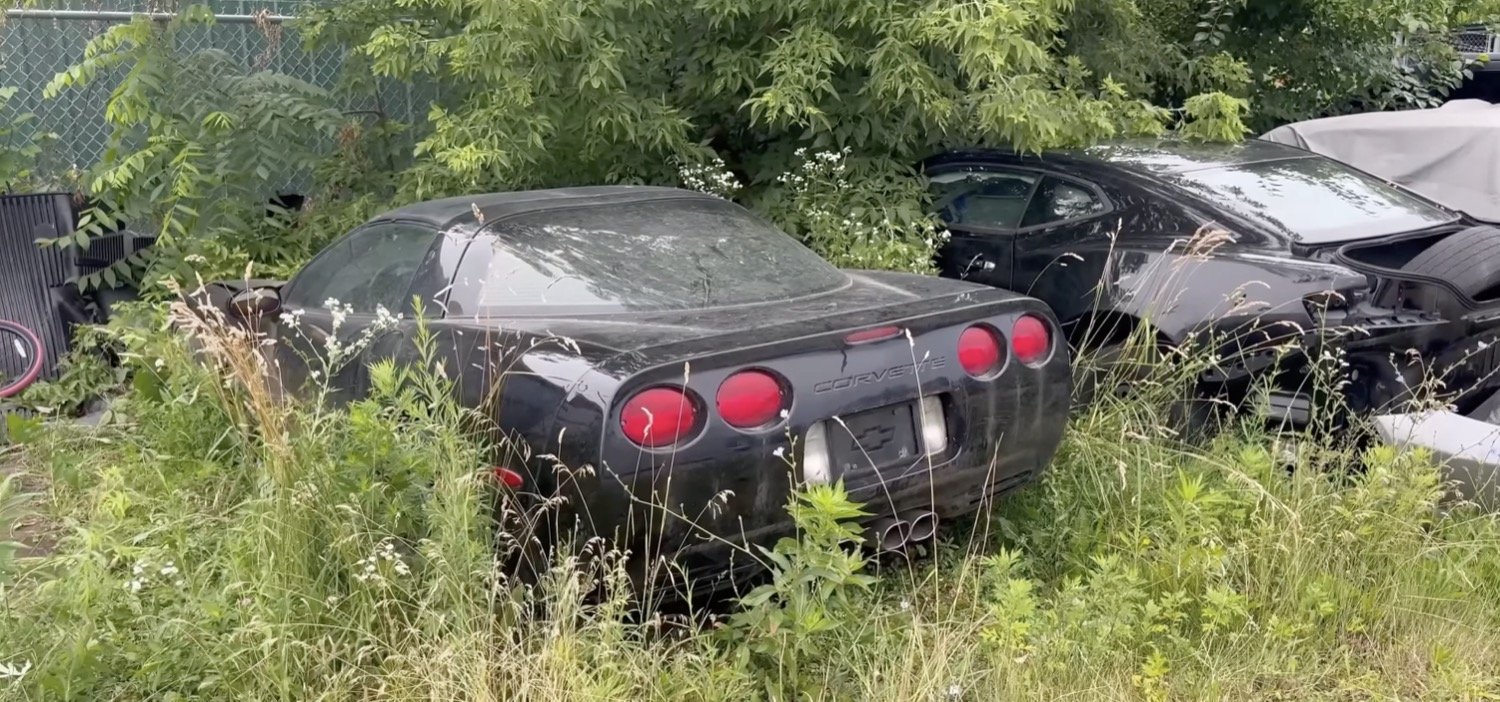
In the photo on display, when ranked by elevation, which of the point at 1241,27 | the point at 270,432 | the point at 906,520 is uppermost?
the point at 1241,27

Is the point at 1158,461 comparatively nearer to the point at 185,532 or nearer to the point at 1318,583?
the point at 1318,583

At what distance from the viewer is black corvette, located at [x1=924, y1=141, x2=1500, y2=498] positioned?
159 inches

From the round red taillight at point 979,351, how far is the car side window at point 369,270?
1.68m

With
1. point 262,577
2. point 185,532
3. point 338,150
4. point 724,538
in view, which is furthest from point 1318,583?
point 338,150

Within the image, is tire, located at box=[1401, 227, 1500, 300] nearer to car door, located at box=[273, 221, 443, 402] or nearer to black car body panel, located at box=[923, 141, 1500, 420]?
black car body panel, located at box=[923, 141, 1500, 420]

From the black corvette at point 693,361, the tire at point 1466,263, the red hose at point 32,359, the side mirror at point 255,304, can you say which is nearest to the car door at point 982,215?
the black corvette at point 693,361

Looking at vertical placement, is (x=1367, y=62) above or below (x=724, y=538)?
above

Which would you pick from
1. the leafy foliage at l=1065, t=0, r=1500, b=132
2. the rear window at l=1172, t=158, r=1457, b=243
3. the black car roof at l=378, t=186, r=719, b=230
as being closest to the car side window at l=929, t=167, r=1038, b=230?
the rear window at l=1172, t=158, r=1457, b=243

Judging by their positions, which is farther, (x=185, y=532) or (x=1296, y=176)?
(x=1296, y=176)

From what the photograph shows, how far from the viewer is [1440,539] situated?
3611 mm

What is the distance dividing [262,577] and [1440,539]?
11.2 feet

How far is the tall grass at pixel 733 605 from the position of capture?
8.89 feet

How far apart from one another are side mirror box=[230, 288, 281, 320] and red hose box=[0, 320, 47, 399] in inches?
86.3

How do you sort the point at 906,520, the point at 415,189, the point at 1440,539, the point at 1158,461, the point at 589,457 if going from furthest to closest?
the point at 415,189 → the point at 1158,461 → the point at 1440,539 → the point at 906,520 → the point at 589,457
